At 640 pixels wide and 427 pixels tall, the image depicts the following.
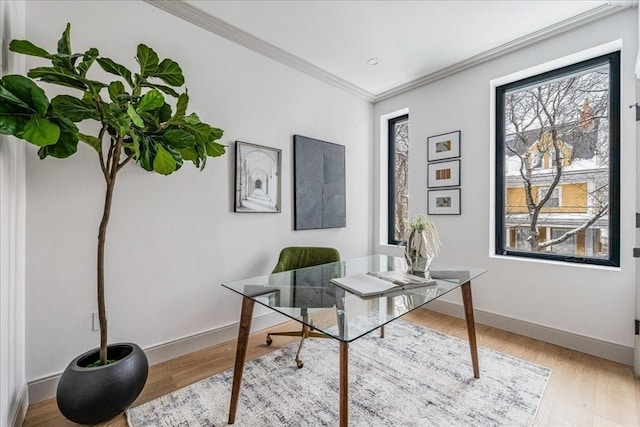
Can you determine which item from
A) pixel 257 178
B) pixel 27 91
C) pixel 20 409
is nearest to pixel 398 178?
pixel 257 178

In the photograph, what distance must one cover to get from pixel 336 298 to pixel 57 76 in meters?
1.74

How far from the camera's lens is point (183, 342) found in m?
2.26

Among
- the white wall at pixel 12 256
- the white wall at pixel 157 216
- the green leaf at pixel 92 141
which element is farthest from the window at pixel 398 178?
the white wall at pixel 12 256

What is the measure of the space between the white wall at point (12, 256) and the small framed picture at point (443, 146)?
3374 millimetres

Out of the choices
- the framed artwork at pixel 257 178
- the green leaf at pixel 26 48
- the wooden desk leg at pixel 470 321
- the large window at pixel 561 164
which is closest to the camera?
the green leaf at pixel 26 48

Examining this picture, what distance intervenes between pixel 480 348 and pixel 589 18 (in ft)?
9.06

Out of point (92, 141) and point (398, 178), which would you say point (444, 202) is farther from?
point (92, 141)

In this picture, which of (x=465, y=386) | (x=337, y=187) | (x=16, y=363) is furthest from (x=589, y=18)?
(x=16, y=363)

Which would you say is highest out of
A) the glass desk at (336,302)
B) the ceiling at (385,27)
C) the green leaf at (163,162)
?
the ceiling at (385,27)

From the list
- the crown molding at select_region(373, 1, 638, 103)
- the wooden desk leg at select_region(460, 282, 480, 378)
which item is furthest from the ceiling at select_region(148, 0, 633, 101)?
the wooden desk leg at select_region(460, 282, 480, 378)

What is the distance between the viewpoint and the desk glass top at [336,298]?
1.13 metres

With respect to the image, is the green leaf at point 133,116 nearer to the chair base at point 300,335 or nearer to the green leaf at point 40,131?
the green leaf at point 40,131

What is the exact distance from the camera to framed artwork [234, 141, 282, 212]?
2527 millimetres

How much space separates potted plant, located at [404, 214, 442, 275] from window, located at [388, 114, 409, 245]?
1.84m
